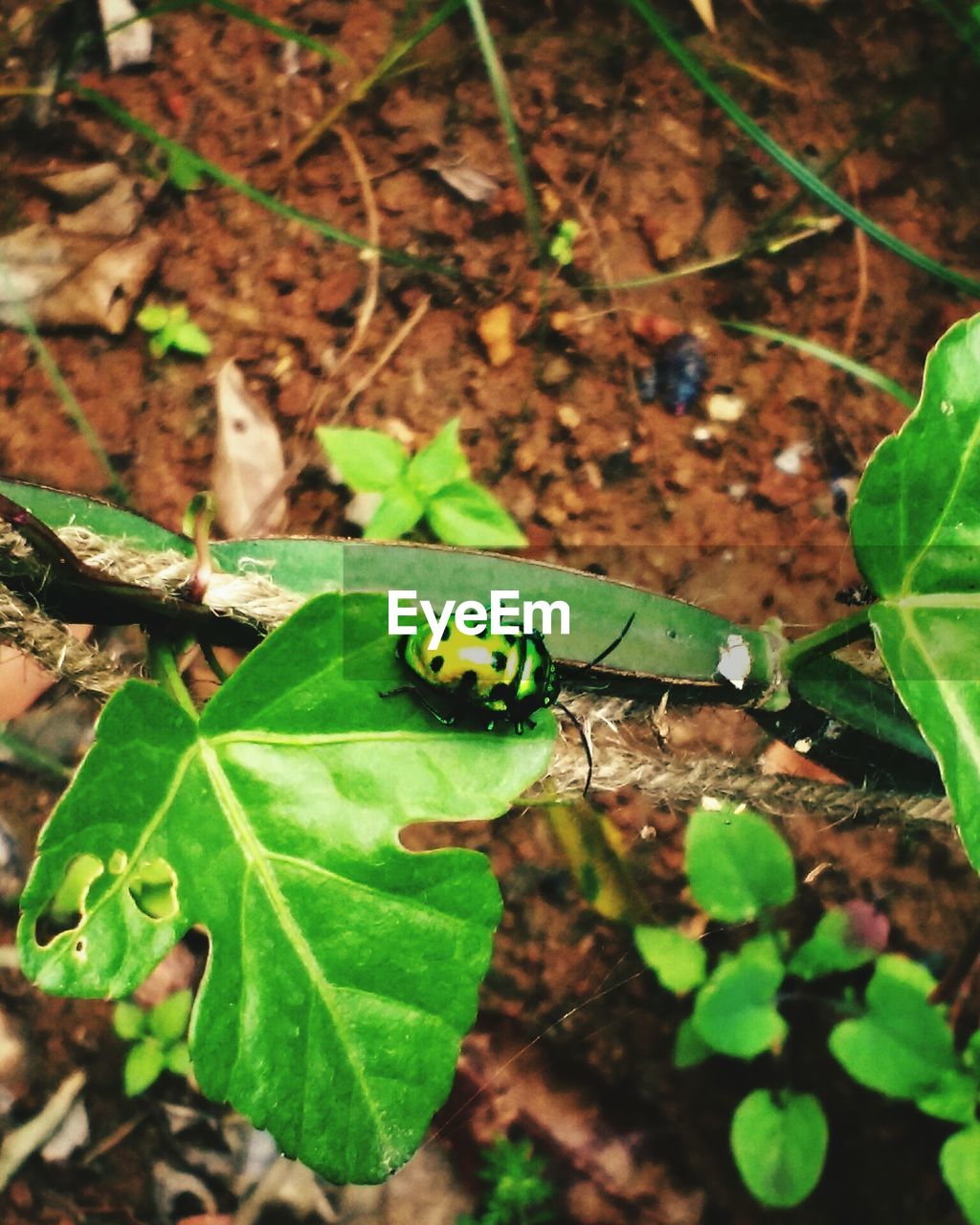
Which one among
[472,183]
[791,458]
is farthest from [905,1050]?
[472,183]

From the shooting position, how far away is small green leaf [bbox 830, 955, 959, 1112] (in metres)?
1.45

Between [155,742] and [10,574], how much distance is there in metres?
0.20

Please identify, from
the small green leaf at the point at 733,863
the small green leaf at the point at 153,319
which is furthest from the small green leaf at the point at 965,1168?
the small green leaf at the point at 153,319

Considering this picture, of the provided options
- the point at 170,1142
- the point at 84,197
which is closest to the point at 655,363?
the point at 84,197

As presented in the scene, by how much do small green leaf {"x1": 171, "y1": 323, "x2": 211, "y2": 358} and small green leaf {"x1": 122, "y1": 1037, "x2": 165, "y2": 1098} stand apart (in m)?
1.20

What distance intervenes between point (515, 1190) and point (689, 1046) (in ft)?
1.24

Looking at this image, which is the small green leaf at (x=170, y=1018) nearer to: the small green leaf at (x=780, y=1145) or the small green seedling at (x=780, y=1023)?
the small green seedling at (x=780, y=1023)

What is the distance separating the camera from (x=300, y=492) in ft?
5.82

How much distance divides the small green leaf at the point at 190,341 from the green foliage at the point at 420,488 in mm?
387

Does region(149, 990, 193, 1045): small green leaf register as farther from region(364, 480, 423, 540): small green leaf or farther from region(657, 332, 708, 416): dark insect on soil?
region(657, 332, 708, 416): dark insect on soil

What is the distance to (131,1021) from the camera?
1655 mm

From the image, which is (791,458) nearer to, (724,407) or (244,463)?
(724,407)

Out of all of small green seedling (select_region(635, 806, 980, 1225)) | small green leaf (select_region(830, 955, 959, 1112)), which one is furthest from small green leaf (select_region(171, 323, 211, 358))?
small green leaf (select_region(830, 955, 959, 1112))

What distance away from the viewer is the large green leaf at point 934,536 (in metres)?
0.92
